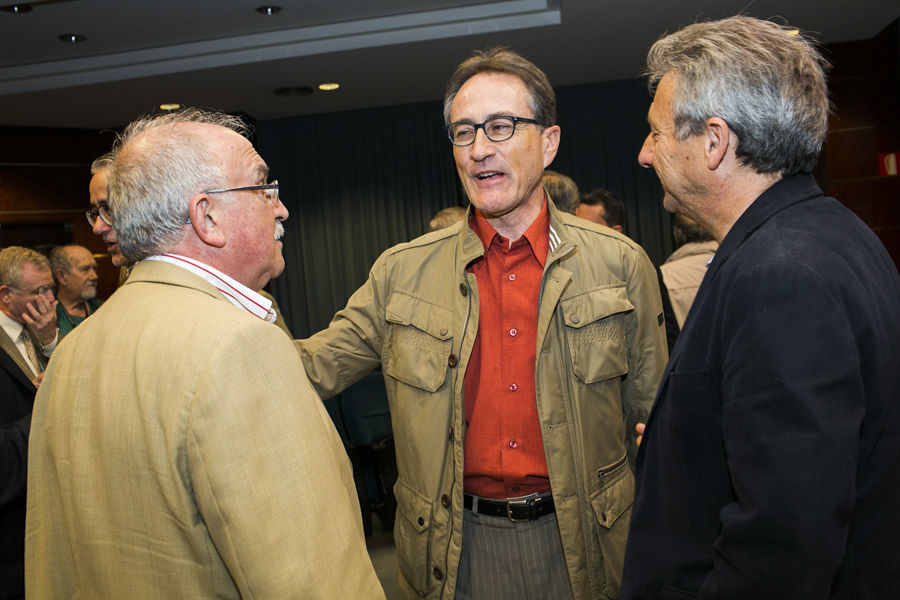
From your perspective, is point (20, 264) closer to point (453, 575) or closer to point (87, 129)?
point (453, 575)

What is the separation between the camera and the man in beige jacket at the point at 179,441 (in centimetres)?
96

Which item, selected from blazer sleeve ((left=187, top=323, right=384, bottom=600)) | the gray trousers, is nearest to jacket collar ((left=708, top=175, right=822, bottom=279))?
blazer sleeve ((left=187, top=323, right=384, bottom=600))

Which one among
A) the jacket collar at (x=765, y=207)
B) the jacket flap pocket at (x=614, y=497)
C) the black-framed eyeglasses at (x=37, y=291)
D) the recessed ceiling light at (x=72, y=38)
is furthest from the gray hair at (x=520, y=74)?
the recessed ceiling light at (x=72, y=38)

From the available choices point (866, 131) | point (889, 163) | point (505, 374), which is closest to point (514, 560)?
point (505, 374)

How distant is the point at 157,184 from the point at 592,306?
975 mm

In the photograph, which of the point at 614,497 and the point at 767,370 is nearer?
the point at 767,370

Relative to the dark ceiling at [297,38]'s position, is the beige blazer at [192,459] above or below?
below

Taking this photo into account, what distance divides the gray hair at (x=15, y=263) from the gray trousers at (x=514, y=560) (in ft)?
9.28

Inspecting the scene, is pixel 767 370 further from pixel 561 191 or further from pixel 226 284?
pixel 561 191

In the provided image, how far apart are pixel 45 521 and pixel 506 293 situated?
1054 mm

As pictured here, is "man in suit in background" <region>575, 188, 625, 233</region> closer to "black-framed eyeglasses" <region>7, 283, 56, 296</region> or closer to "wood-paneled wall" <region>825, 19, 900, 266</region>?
"black-framed eyeglasses" <region>7, 283, 56, 296</region>

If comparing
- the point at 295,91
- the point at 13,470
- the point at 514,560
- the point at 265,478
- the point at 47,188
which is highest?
the point at 295,91

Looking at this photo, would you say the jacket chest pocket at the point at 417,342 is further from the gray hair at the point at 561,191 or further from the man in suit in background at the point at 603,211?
the man in suit in background at the point at 603,211

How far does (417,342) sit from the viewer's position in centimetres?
168
